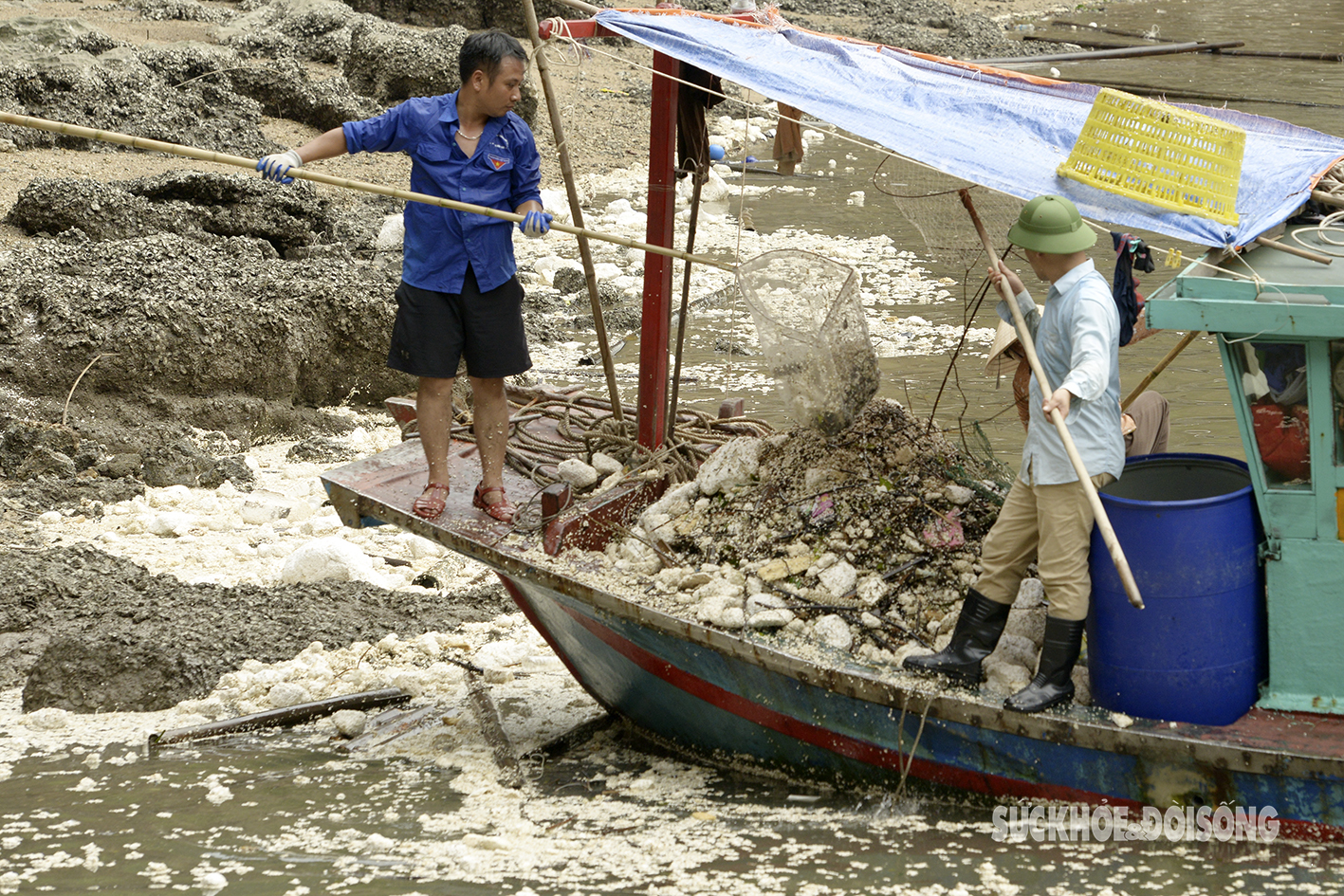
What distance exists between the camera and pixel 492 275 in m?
4.57

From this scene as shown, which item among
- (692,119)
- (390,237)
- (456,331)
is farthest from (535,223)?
(390,237)

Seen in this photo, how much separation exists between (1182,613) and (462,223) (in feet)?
8.79

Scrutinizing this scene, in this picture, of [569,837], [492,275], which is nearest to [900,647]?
[569,837]

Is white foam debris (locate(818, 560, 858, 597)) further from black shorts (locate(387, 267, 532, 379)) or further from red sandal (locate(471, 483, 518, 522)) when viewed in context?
black shorts (locate(387, 267, 532, 379))

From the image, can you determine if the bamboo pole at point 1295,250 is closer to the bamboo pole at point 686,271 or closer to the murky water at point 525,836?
the murky water at point 525,836

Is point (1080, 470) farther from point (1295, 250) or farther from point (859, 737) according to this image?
point (859, 737)

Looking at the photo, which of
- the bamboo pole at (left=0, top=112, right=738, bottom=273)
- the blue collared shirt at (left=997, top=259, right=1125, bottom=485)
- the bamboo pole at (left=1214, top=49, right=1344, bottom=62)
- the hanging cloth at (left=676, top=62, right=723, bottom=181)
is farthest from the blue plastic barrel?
the bamboo pole at (left=1214, top=49, right=1344, bottom=62)

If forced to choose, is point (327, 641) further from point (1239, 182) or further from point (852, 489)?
point (1239, 182)

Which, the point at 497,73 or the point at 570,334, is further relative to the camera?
the point at 570,334

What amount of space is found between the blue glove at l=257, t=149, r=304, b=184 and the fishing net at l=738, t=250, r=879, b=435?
157 centimetres

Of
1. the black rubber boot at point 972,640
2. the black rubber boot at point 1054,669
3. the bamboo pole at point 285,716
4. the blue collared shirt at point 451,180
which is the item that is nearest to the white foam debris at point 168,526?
the bamboo pole at point 285,716

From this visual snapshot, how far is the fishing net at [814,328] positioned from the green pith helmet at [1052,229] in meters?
0.90

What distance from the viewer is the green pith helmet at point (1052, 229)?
144 inches

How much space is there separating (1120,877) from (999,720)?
544 mm
